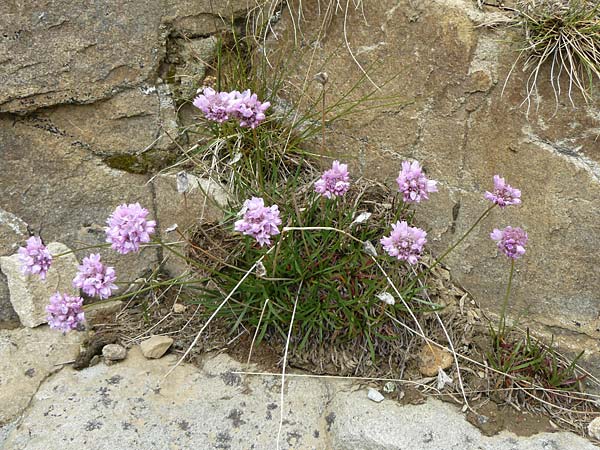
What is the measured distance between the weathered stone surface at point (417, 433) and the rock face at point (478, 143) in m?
0.57

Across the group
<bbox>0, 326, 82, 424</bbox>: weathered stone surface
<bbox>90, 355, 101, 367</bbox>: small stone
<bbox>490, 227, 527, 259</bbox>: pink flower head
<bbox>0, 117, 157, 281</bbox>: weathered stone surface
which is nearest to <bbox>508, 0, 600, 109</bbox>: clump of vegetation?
<bbox>490, 227, 527, 259</bbox>: pink flower head

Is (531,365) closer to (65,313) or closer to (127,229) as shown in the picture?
(127,229)

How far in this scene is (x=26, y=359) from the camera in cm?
288

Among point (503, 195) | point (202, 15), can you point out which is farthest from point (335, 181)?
point (202, 15)

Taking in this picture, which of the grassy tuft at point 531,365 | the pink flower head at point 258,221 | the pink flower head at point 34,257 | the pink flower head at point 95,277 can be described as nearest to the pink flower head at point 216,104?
the pink flower head at point 258,221

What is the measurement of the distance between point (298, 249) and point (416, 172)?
0.79m

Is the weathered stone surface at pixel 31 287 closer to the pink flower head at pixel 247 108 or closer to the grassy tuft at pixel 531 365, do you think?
the pink flower head at pixel 247 108

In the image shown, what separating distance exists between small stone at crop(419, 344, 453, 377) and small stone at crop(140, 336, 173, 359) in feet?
3.99

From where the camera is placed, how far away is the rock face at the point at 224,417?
2.47 meters

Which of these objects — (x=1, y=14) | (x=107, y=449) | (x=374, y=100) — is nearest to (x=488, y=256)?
(x=374, y=100)

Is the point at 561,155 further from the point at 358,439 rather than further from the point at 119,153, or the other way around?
the point at 119,153

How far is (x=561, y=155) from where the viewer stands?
2826mm

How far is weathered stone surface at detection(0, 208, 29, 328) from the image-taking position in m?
3.00

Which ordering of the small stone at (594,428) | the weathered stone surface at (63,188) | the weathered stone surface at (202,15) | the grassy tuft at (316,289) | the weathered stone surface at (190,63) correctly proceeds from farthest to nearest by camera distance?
the weathered stone surface at (190,63) < the weathered stone surface at (202,15) < the weathered stone surface at (63,188) < the grassy tuft at (316,289) < the small stone at (594,428)
